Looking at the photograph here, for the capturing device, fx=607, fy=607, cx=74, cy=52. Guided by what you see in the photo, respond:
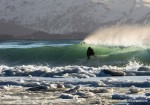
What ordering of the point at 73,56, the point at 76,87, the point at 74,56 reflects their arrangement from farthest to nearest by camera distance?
the point at 73,56 → the point at 74,56 → the point at 76,87

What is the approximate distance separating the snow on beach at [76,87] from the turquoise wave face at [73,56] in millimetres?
7263

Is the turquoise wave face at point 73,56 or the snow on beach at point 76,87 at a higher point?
the turquoise wave face at point 73,56

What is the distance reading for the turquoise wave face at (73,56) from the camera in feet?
111

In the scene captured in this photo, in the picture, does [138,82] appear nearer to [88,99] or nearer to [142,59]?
[88,99]

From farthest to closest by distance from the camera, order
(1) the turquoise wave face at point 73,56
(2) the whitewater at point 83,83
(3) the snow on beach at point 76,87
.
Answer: (1) the turquoise wave face at point 73,56
(2) the whitewater at point 83,83
(3) the snow on beach at point 76,87

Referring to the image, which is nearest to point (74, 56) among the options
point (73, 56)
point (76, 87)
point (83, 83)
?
point (73, 56)

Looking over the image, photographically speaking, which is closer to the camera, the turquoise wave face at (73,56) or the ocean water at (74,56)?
the ocean water at (74,56)

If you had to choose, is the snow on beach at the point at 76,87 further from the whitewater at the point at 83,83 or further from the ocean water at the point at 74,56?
the ocean water at the point at 74,56

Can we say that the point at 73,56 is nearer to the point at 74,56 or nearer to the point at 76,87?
the point at 74,56

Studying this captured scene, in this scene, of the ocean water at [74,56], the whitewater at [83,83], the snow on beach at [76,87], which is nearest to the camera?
the snow on beach at [76,87]

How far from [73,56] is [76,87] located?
1974cm

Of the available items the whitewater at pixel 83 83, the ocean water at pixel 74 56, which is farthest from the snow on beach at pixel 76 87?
the ocean water at pixel 74 56

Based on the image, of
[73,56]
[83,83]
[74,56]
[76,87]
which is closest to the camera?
[76,87]

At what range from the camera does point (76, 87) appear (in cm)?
1884
